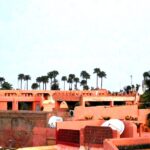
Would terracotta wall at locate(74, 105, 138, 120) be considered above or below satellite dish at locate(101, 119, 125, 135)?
above

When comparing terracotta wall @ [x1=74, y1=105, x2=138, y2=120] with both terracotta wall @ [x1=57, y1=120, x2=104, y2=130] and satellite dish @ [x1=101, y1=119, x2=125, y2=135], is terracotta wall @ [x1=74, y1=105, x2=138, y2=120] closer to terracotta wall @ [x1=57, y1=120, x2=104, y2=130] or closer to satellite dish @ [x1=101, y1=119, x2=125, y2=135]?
terracotta wall @ [x1=57, y1=120, x2=104, y2=130]

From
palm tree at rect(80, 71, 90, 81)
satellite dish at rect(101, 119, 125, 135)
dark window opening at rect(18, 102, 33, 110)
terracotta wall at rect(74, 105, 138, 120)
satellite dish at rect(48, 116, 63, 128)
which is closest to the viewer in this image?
satellite dish at rect(101, 119, 125, 135)

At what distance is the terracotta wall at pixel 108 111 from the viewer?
110ft

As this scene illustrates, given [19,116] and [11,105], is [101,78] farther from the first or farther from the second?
[19,116]

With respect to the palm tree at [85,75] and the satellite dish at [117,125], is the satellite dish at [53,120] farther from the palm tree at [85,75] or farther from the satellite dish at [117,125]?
the palm tree at [85,75]

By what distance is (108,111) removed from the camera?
36000 millimetres

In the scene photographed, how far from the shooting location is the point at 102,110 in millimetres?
36500

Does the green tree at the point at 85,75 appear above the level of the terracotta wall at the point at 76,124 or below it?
above

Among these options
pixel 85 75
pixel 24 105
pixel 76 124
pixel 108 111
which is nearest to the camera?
pixel 76 124

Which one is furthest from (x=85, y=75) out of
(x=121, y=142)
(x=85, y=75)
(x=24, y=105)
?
(x=121, y=142)

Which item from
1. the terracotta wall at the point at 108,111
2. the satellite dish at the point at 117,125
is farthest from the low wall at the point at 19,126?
the satellite dish at the point at 117,125

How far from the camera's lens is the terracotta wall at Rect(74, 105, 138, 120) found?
3362cm

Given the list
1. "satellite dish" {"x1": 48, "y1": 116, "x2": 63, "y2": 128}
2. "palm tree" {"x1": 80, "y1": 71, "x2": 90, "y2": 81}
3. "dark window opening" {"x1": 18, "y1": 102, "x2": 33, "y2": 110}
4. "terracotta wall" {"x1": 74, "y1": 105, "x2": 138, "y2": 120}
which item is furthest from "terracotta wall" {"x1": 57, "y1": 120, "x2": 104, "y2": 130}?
"palm tree" {"x1": 80, "y1": 71, "x2": 90, "y2": 81}

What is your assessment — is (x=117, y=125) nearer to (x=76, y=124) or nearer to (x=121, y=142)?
(x=121, y=142)
